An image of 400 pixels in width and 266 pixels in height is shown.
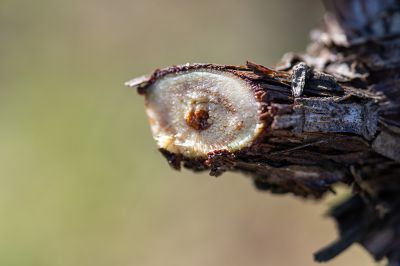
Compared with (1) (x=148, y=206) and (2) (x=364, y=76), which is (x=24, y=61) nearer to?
(1) (x=148, y=206)

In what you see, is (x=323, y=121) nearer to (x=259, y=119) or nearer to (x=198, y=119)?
(x=259, y=119)

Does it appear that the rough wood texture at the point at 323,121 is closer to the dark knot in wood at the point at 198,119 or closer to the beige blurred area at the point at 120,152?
the dark knot in wood at the point at 198,119

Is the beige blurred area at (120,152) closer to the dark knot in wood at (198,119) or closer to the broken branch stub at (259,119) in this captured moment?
the broken branch stub at (259,119)

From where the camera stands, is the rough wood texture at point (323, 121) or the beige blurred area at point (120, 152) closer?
the rough wood texture at point (323, 121)

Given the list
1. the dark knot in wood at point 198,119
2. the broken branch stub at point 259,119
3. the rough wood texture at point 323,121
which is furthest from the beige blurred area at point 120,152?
the dark knot in wood at point 198,119

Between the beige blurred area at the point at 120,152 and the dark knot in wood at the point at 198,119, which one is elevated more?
the beige blurred area at the point at 120,152

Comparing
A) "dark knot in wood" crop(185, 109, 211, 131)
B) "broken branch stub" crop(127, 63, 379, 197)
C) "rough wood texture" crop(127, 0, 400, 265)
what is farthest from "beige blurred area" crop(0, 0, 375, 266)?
"dark knot in wood" crop(185, 109, 211, 131)
